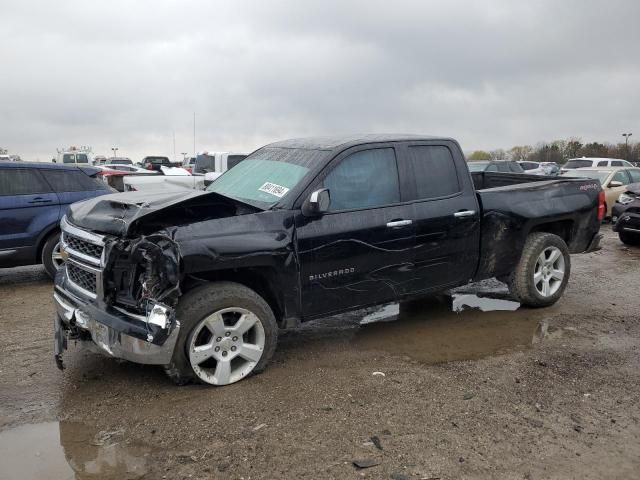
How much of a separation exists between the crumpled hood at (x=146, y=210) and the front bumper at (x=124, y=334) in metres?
0.59

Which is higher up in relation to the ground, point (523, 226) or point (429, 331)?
point (523, 226)

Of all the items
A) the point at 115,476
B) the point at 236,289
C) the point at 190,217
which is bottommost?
the point at 115,476

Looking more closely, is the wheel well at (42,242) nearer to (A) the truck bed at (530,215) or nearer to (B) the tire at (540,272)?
(A) the truck bed at (530,215)

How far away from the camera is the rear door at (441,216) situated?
503 centimetres

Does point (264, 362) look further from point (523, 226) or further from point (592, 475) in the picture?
point (523, 226)

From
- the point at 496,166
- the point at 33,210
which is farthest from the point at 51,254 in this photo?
the point at 496,166

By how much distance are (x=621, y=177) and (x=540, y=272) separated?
34.6ft

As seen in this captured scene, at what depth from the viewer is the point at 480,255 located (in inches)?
218

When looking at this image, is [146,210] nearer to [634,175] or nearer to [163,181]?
[163,181]

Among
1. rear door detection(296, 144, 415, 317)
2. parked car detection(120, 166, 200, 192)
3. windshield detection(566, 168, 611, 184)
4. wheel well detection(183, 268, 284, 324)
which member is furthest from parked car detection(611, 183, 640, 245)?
wheel well detection(183, 268, 284, 324)

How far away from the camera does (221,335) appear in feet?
13.1

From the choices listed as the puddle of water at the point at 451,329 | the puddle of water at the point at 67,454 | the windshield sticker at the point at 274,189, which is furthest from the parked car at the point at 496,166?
the puddle of water at the point at 67,454

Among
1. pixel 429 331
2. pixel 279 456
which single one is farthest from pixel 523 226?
pixel 279 456

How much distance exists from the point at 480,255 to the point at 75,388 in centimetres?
388
